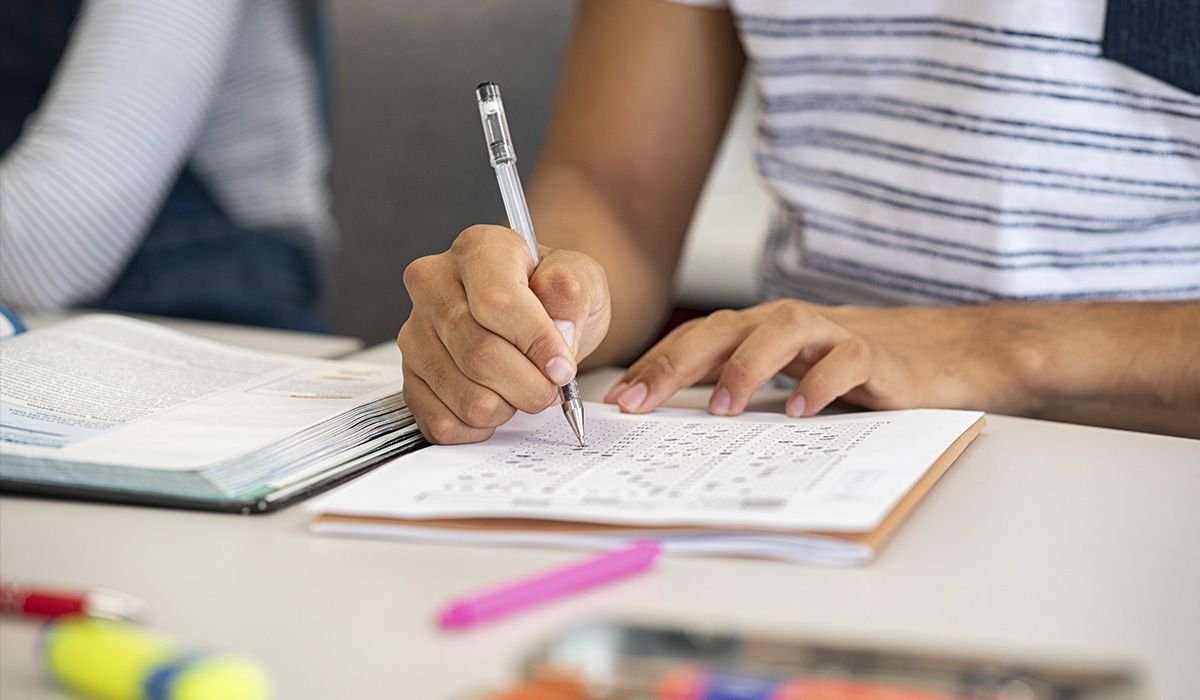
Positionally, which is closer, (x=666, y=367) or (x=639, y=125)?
(x=666, y=367)

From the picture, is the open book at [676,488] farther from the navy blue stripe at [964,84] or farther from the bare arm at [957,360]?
the navy blue stripe at [964,84]

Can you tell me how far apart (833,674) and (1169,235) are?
748 mm

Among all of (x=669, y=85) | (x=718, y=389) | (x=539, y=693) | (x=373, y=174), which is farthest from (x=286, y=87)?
(x=539, y=693)

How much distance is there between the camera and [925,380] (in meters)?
0.74

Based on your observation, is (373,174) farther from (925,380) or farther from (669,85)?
(925,380)

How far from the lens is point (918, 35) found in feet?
3.14

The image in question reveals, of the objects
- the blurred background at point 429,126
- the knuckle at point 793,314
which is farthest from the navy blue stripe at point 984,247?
the blurred background at point 429,126

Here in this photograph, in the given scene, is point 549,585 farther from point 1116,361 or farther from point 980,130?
point 980,130

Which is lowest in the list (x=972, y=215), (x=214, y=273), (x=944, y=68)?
(x=214, y=273)

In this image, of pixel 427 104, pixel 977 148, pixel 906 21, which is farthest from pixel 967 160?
pixel 427 104

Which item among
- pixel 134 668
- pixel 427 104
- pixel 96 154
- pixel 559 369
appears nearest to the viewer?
pixel 134 668

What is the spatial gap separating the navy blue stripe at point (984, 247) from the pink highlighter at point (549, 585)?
541mm

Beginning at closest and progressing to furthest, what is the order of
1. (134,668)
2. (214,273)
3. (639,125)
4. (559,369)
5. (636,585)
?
(134,668), (636,585), (559,369), (639,125), (214,273)

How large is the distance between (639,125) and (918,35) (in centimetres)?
24
